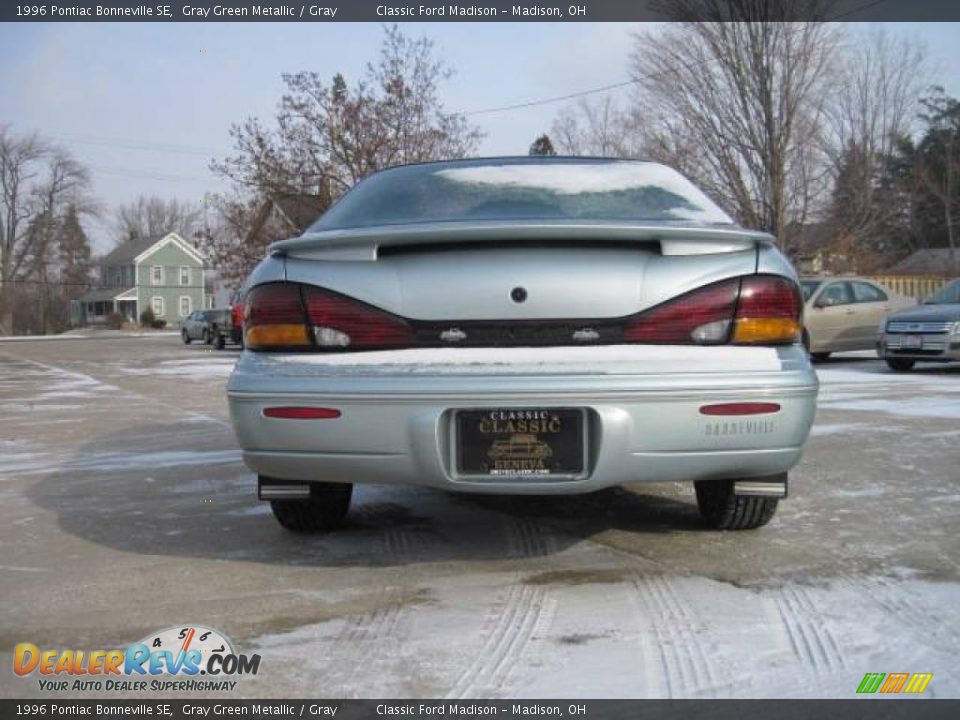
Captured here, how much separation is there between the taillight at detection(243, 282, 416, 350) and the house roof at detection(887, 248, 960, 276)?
46.1m

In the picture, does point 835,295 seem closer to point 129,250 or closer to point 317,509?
point 317,509

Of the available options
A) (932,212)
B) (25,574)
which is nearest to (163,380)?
(25,574)

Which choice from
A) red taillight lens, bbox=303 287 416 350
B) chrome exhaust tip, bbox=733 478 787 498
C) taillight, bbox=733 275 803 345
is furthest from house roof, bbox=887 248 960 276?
red taillight lens, bbox=303 287 416 350

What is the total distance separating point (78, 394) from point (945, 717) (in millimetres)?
10682

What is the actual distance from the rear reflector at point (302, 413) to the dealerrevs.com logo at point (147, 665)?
71cm

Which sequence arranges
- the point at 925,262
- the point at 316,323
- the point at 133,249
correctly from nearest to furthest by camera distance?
the point at 316,323, the point at 925,262, the point at 133,249

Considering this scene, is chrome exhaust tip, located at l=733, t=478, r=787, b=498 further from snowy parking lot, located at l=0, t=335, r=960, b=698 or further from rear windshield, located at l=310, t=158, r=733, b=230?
rear windshield, located at l=310, t=158, r=733, b=230

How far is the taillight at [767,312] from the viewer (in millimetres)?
3027

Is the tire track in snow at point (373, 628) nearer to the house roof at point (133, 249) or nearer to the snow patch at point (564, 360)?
the snow patch at point (564, 360)

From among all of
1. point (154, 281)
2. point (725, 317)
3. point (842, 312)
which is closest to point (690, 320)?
point (725, 317)

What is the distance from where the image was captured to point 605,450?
289 centimetres

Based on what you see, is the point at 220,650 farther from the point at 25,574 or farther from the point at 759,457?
the point at 759,457

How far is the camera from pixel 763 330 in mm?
3045

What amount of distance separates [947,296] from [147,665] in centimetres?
1268
